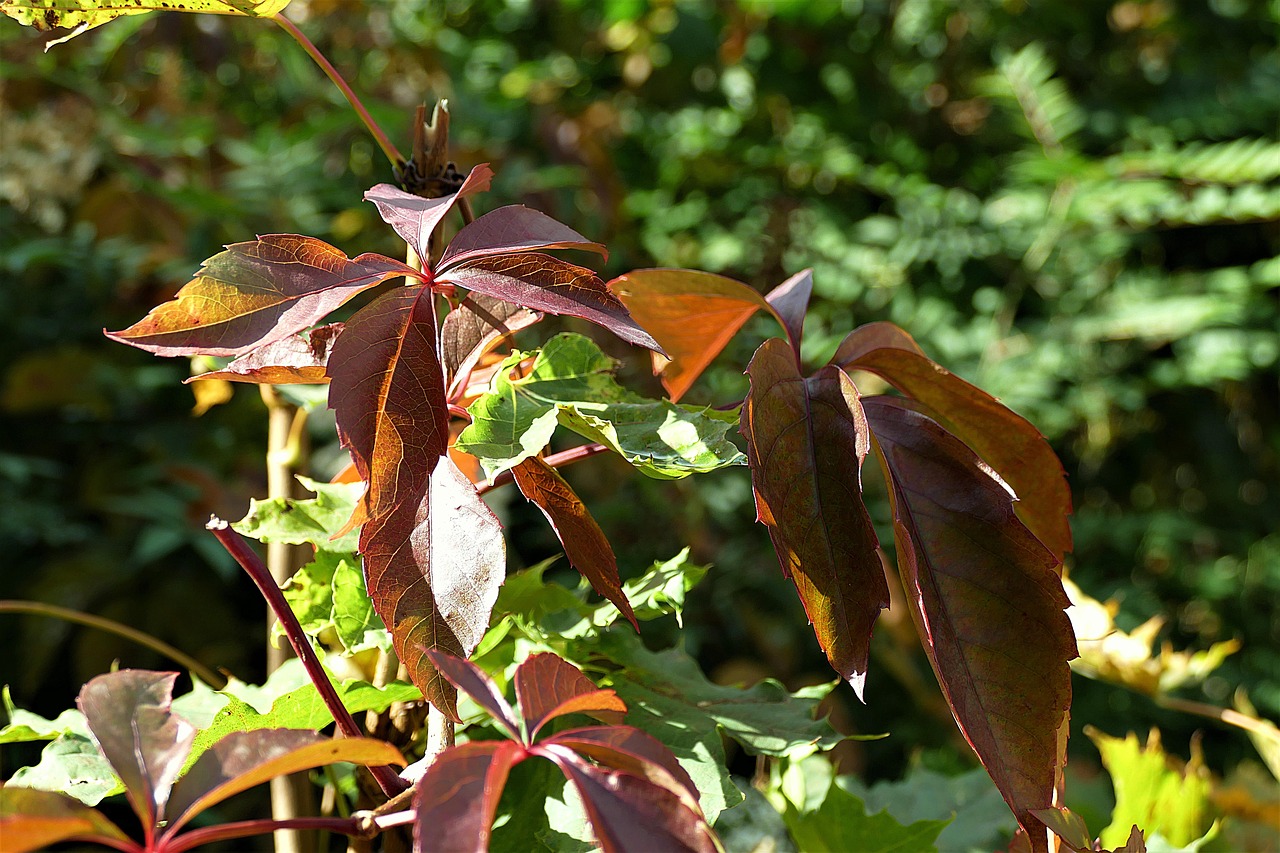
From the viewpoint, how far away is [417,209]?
0.94 ft

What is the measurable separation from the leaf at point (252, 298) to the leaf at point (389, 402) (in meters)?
0.01

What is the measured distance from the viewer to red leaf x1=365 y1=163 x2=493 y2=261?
0.88 feet

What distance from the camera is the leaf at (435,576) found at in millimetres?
254

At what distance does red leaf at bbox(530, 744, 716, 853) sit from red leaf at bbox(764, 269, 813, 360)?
0.18 metres

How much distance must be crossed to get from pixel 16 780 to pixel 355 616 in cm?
12

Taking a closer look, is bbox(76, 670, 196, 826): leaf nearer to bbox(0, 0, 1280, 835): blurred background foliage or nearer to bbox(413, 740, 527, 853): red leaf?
bbox(413, 740, 527, 853): red leaf

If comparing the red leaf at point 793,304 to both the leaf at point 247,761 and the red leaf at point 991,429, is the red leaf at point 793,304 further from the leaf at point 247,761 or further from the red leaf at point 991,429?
the leaf at point 247,761

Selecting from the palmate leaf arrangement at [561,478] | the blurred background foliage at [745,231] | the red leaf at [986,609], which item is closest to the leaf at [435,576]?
the palmate leaf arrangement at [561,478]

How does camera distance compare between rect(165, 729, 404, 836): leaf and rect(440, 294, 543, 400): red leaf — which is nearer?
rect(165, 729, 404, 836): leaf

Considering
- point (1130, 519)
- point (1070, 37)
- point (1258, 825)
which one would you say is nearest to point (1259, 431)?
point (1130, 519)

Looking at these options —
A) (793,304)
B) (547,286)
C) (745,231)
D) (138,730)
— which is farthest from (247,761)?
(745,231)

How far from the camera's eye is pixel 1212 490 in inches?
75.3

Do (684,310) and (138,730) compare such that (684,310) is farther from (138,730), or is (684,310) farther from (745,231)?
(745,231)

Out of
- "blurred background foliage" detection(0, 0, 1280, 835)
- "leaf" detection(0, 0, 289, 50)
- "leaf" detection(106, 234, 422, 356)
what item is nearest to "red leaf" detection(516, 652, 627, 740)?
"leaf" detection(106, 234, 422, 356)
